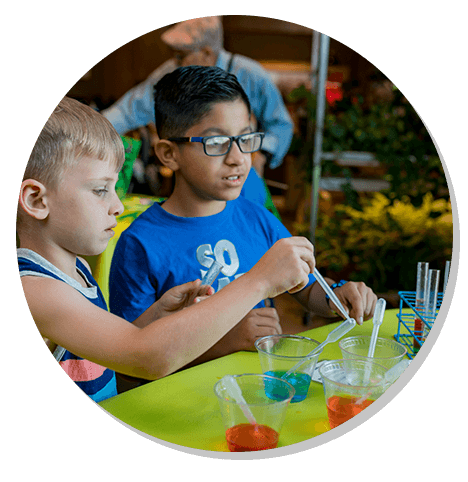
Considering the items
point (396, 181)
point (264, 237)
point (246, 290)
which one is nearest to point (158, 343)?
point (246, 290)

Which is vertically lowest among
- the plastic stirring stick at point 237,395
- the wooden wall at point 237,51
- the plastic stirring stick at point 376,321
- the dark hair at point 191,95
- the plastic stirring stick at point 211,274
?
the plastic stirring stick at point 237,395

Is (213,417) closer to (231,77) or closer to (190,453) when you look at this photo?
(190,453)

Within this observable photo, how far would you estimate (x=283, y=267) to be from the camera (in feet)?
2.00

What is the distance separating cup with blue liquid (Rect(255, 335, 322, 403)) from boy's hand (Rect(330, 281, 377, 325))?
79 millimetres

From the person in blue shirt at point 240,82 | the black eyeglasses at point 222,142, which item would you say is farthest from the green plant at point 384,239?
the black eyeglasses at point 222,142

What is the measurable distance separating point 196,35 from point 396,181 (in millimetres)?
1091

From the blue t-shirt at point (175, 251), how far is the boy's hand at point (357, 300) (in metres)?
0.05

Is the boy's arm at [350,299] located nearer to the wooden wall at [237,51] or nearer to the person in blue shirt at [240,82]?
the person in blue shirt at [240,82]

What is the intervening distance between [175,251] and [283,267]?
0.60 feet

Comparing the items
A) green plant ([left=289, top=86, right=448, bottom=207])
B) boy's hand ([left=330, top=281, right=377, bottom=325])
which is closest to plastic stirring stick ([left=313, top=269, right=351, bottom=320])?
boy's hand ([left=330, top=281, right=377, bottom=325])

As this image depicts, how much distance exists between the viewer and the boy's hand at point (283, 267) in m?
0.61

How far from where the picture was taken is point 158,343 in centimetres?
57

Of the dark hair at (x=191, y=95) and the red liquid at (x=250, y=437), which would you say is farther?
the dark hair at (x=191, y=95)

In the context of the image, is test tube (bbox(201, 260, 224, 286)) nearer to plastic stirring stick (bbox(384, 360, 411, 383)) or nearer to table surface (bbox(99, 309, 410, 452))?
table surface (bbox(99, 309, 410, 452))
